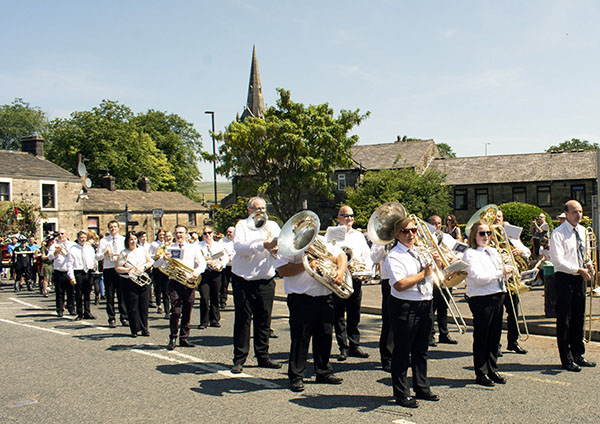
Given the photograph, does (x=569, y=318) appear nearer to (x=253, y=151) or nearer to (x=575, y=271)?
(x=575, y=271)

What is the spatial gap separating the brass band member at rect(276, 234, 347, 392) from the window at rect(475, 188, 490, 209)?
46103 millimetres

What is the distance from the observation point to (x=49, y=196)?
4325 centimetres

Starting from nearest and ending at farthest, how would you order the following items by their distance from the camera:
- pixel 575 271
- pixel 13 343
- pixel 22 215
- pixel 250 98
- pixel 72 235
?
pixel 575 271
pixel 13 343
pixel 22 215
pixel 72 235
pixel 250 98

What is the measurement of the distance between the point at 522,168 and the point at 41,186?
3802 cm

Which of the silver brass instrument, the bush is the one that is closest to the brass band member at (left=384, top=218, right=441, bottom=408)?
the silver brass instrument

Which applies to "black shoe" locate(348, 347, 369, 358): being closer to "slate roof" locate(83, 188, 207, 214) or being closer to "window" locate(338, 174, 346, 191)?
"slate roof" locate(83, 188, 207, 214)

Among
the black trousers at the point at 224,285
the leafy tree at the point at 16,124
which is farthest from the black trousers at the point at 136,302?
the leafy tree at the point at 16,124

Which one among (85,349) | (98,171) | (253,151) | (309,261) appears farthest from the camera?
(98,171)

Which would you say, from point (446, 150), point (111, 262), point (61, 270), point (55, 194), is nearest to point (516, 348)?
point (111, 262)

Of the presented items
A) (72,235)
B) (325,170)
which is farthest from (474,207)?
(72,235)

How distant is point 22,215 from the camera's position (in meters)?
31.4

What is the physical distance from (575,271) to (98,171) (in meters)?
54.9

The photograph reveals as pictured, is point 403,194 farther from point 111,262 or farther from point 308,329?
point 308,329

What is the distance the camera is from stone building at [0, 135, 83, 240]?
4053 cm
